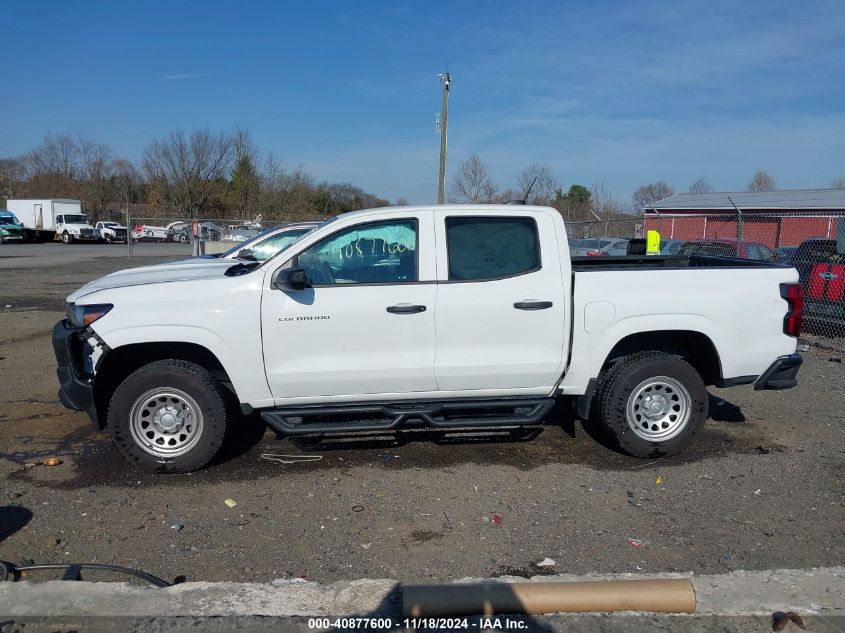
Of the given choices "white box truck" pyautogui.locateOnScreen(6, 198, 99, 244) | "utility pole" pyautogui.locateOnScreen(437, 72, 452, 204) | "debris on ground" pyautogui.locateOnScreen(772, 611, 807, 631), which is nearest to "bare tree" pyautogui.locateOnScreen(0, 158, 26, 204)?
"white box truck" pyautogui.locateOnScreen(6, 198, 99, 244)

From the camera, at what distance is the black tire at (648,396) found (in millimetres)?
5508

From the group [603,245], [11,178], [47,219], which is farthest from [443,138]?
[11,178]

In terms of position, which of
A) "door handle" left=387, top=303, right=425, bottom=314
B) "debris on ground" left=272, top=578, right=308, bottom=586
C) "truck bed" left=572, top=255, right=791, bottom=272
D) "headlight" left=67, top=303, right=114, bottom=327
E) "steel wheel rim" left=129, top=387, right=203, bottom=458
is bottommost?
"debris on ground" left=272, top=578, right=308, bottom=586

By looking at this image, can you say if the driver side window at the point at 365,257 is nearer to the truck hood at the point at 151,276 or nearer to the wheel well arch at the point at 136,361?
the truck hood at the point at 151,276

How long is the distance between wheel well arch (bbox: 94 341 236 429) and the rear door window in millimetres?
1950

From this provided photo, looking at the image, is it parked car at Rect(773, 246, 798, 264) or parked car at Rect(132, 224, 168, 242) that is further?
parked car at Rect(132, 224, 168, 242)

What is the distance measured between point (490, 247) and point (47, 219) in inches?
1944

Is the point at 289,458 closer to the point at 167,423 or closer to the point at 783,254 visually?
the point at 167,423

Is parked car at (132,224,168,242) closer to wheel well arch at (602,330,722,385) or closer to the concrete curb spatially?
wheel well arch at (602,330,722,385)

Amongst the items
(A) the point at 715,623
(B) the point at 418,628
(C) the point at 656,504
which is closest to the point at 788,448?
(C) the point at 656,504

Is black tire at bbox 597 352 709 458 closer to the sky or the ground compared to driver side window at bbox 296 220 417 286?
closer to the ground

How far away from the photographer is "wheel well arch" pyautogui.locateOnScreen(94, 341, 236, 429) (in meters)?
5.20

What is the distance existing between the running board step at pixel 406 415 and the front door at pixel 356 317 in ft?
0.39

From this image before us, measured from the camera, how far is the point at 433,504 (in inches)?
189
